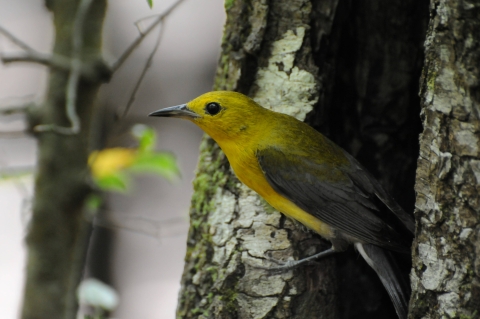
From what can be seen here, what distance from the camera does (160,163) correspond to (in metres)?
3.67

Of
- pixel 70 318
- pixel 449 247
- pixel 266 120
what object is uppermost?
pixel 266 120

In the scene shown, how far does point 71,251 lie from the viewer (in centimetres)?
410

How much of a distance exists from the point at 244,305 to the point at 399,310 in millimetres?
870

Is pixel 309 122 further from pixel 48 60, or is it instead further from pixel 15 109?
pixel 15 109

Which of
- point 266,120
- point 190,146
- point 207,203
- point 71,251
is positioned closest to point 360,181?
point 266,120

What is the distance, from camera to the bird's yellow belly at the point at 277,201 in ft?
11.3

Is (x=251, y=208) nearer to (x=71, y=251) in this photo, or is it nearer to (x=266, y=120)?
(x=266, y=120)

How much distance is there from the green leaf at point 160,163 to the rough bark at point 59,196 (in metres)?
0.54

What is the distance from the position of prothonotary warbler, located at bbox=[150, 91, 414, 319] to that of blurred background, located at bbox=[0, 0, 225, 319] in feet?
11.2

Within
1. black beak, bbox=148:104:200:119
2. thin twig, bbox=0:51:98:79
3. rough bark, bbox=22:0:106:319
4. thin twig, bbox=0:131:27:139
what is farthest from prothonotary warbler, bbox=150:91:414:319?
thin twig, bbox=0:131:27:139

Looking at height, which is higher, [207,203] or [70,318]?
[207,203]

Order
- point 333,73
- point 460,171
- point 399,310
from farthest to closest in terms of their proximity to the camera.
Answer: point 333,73 < point 399,310 < point 460,171

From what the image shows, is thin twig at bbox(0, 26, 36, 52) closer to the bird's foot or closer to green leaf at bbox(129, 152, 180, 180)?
green leaf at bbox(129, 152, 180, 180)

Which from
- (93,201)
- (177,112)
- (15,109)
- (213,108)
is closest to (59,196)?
(93,201)
